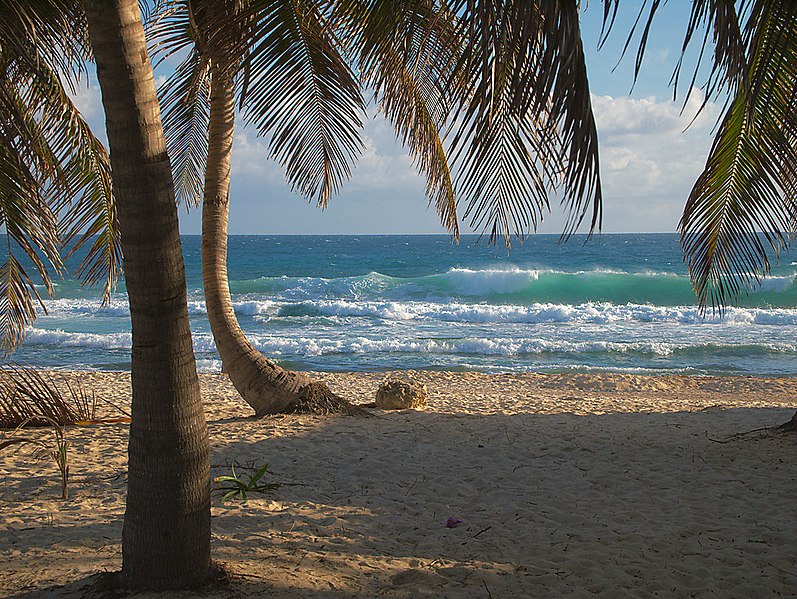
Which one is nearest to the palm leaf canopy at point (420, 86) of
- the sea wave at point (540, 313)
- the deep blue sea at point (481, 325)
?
the deep blue sea at point (481, 325)

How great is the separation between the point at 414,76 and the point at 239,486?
12.1 ft

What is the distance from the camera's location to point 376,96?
6.33m

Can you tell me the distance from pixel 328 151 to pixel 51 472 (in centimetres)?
360

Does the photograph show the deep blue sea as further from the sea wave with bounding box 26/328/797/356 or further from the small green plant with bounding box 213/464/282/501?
the small green plant with bounding box 213/464/282/501

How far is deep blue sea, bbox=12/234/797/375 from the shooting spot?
624 inches

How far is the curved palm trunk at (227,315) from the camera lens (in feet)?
22.3

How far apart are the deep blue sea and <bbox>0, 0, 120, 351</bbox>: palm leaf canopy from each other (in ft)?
26.5

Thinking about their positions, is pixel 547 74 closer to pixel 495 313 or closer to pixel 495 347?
pixel 495 347

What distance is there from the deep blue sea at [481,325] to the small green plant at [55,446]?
856 cm

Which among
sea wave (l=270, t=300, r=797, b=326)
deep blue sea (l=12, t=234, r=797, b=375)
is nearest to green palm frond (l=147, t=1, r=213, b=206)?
deep blue sea (l=12, t=234, r=797, b=375)

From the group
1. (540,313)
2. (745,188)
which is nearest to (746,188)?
(745,188)

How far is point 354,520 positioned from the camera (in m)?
4.40

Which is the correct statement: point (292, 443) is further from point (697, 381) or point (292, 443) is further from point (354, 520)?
point (697, 381)

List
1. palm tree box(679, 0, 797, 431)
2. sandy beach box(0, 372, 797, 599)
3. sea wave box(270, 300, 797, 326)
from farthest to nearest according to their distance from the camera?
sea wave box(270, 300, 797, 326), palm tree box(679, 0, 797, 431), sandy beach box(0, 372, 797, 599)
